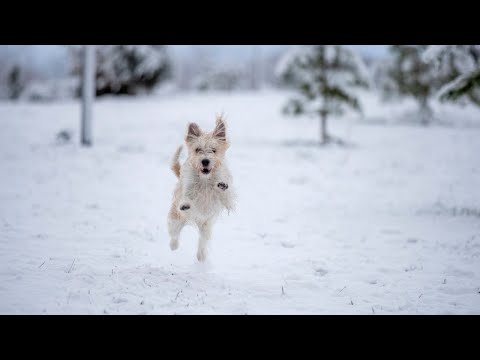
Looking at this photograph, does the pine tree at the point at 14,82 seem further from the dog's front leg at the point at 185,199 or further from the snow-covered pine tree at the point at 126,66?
the dog's front leg at the point at 185,199

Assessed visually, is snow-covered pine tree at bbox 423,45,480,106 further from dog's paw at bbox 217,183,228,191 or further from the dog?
dog's paw at bbox 217,183,228,191

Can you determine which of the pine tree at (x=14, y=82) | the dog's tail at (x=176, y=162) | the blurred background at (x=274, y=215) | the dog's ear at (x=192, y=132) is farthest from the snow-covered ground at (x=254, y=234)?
the pine tree at (x=14, y=82)

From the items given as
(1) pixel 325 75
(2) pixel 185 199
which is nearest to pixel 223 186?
(2) pixel 185 199

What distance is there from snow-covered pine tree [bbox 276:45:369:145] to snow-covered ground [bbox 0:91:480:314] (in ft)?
6.28

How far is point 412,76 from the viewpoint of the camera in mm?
23875

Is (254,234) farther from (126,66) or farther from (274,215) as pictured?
(126,66)

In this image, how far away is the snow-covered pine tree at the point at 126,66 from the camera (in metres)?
29.2

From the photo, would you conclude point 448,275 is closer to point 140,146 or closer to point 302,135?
point 140,146

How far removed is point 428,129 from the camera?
21625 millimetres

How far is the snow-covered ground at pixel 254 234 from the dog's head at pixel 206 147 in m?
1.43

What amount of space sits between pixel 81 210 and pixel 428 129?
20.6 metres

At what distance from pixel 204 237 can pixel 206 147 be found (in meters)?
1.31
